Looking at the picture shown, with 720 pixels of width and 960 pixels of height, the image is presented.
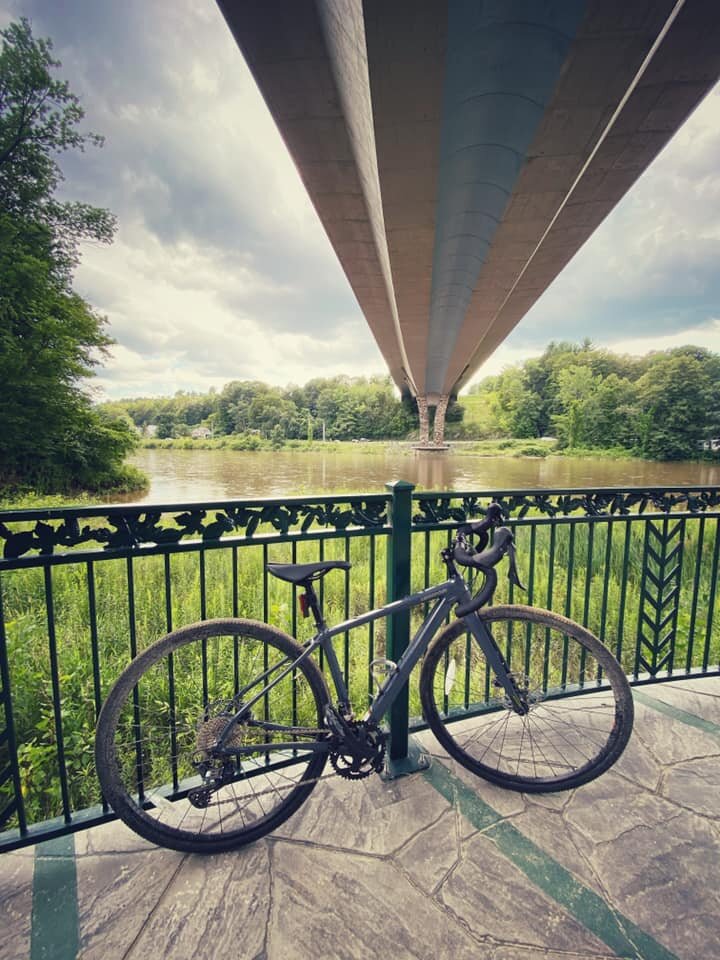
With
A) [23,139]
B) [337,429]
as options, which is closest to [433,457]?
[337,429]

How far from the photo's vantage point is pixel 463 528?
188 cm

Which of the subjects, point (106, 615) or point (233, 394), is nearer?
point (106, 615)

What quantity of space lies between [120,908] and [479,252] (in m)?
9.64

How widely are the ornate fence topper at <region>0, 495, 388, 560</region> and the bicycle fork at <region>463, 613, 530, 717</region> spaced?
614 mm

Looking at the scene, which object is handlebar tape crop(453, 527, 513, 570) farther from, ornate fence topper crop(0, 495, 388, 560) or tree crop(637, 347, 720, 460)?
tree crop(637, 347, 720, 460)

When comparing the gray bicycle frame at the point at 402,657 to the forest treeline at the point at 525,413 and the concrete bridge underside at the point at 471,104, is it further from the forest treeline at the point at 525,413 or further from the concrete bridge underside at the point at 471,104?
the forest treeline at the point at 525,413

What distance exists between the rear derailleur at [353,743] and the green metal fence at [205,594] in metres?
0.29

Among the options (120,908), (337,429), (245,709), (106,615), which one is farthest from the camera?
(337,429)

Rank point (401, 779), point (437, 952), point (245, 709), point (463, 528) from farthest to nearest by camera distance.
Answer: point (401, 779), point (463, 528), point (245, 709), point (437, 952)

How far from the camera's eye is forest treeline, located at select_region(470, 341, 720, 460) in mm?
37281

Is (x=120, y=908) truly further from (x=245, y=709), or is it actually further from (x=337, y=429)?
(x=337, y=429)

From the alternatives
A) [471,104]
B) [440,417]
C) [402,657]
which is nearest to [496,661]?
[402,657]

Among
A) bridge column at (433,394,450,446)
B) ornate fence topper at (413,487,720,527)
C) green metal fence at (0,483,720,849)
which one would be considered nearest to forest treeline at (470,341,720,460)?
bridge column at (433,394,450,446)

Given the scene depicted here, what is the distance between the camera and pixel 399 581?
2078mm
